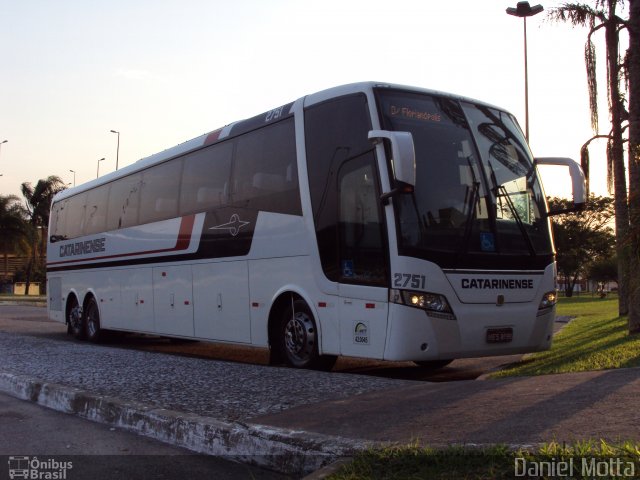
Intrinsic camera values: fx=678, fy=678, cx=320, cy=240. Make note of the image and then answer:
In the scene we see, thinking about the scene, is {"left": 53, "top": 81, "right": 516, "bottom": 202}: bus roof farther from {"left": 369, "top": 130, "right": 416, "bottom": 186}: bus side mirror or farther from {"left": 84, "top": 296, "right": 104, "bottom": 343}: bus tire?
{"left": 84, "top": 296, "right": 104, "bottom": 343}: bus tire

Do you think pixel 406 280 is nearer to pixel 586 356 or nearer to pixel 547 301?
pixel 547 301

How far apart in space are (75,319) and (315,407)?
12343mm

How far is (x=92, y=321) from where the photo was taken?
15.8m

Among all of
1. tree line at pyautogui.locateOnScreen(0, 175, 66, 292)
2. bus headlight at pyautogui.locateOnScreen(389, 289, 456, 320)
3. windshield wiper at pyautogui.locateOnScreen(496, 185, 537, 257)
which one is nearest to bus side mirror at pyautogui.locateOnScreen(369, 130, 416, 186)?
bus headlight at pyautogui.locateOnScreen(389, 289, 456, 320)

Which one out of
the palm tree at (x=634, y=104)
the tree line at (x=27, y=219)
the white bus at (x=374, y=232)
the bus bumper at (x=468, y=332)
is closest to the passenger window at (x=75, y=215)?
the white bus at (x=374, y=232)

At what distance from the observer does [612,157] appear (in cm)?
1438

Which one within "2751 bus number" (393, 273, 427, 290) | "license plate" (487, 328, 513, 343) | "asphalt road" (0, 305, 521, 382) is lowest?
"asphalt road" (0, 305, 521, 382)

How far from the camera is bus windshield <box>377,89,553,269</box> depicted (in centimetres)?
778

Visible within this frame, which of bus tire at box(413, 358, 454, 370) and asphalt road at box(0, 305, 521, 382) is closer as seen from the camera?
asphalt road at box(0, 305, 521, 382)

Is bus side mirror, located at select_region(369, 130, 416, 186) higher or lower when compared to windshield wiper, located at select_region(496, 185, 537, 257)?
higher

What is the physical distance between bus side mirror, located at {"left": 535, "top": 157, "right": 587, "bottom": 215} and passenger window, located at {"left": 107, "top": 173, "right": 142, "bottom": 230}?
811 centimetres

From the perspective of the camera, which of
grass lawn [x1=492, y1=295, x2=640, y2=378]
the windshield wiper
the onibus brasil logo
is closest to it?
the onibus brasil logo

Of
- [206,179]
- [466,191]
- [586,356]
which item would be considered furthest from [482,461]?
[206,179]

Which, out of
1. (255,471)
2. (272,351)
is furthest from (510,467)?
(272,351)
